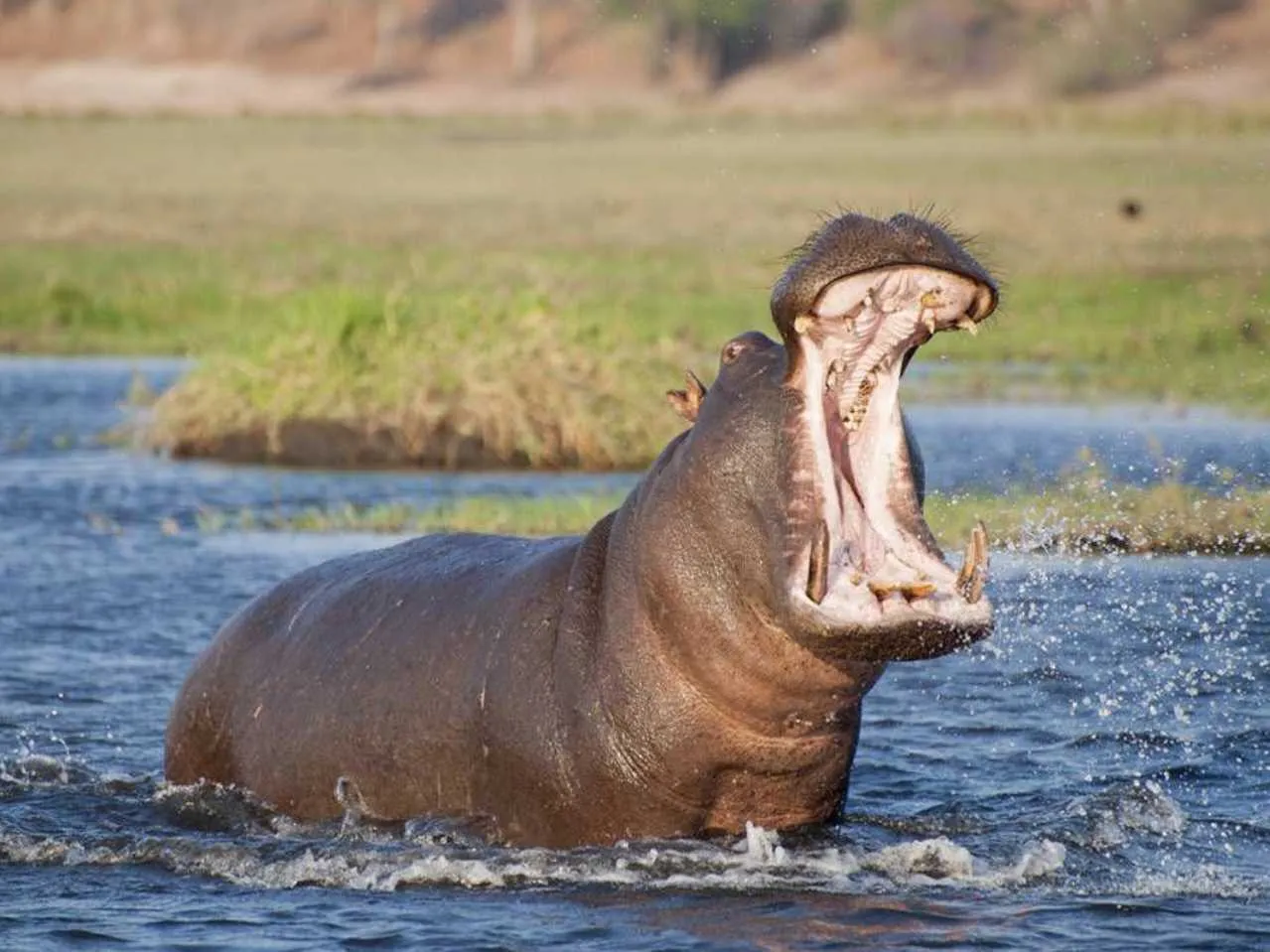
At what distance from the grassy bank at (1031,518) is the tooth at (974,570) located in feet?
14.2

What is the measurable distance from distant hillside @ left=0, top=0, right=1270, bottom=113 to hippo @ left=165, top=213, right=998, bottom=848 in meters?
34.5

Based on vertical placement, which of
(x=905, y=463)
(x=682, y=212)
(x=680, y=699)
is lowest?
(x=680, y=699)

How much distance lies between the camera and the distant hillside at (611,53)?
4484 centimetres

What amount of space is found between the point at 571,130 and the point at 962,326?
42981 millimetres

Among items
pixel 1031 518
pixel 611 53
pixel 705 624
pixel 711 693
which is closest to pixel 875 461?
pixel 705 624

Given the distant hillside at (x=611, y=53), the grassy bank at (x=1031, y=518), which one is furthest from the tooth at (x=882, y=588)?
the distant hillside at (x=611, y=53)

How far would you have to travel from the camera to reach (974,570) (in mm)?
5781

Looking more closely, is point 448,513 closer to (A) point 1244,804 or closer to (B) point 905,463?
(A) point 1244,804

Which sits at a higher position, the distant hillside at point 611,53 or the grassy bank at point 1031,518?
the distant hillside at point 611,53

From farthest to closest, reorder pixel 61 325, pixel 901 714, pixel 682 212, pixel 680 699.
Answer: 1. pixel 682 212
2. pixel 61 325
3. pixel 901 714
4. pixel 680 699

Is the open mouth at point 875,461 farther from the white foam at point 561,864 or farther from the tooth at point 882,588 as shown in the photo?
the white foam at point 561,864

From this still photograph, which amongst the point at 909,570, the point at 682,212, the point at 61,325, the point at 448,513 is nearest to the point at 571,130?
the point at 682,212

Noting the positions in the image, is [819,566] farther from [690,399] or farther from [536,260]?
[536,260]

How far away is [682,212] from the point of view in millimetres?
35812
